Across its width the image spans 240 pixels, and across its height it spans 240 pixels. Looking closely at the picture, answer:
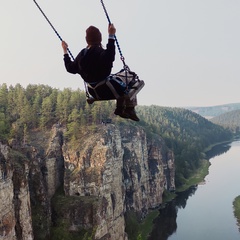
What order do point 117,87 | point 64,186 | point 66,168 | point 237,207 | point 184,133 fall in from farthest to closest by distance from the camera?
point 184,133 < point 237,207 < point 66,168 < point 64,186 < point 117,87

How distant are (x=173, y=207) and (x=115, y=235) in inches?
972

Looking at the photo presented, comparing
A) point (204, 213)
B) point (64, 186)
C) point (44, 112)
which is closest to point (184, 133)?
point (204, 213)

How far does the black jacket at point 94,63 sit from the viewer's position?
6258 millimetres

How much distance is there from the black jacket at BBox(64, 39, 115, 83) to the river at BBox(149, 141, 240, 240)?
4243 centimetres

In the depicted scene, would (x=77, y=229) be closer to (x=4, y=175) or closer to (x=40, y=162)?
(x=40, y=162)

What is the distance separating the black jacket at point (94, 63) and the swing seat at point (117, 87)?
7.8 inches

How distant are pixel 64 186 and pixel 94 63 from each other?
33553 mm

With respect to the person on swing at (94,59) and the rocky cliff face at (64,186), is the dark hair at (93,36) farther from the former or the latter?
the rocky cliff face at (64,186)

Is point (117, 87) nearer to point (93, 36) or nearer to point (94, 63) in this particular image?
point (94, 63)

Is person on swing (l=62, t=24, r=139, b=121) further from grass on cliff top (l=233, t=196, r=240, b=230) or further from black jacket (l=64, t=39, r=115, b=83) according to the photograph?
grass on cliff top (l=233, t=196, r=240, b=230)

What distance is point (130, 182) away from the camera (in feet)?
168

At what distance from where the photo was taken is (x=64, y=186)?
3850cm

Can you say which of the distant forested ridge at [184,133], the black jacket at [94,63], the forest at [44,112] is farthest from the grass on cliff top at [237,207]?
the black jacket at [94,63]

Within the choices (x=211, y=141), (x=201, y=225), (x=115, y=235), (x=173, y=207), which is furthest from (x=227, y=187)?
(x=211, y=141)
